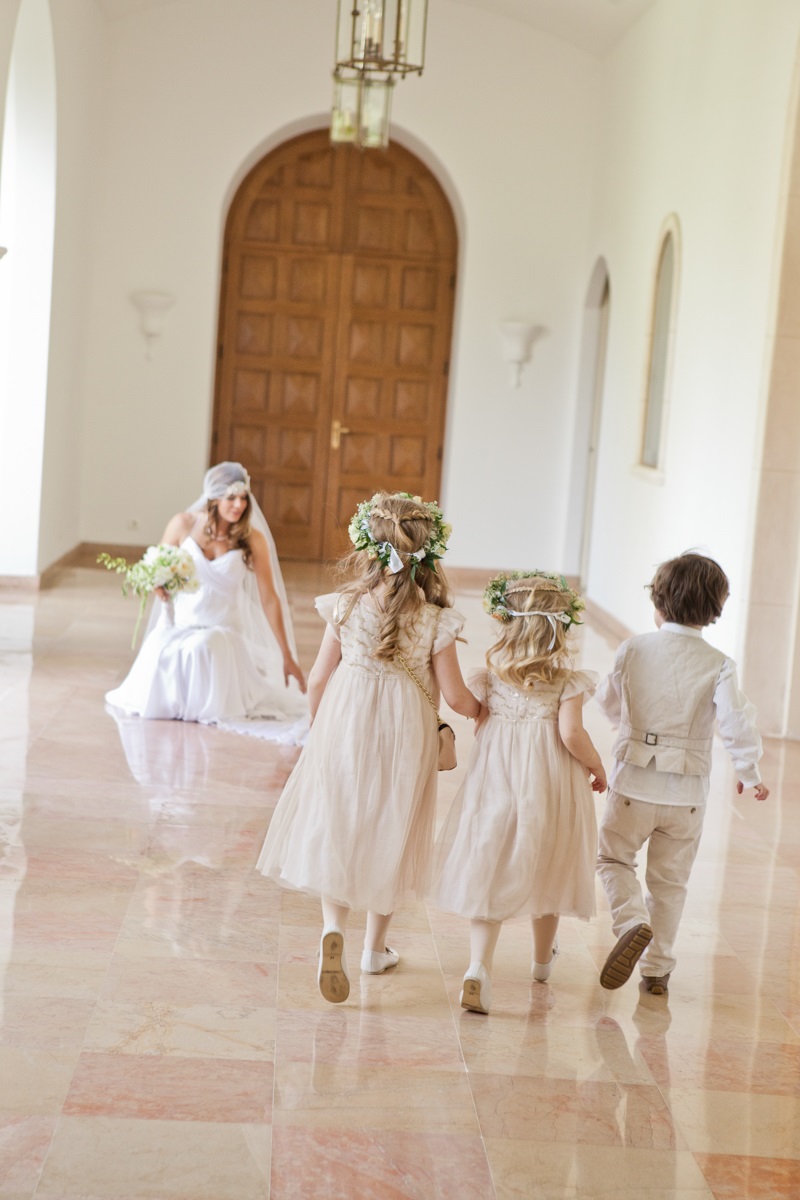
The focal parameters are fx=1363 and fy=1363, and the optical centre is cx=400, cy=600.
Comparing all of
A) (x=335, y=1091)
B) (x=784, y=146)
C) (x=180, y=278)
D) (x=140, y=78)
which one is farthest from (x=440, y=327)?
(x=335, y=1091)

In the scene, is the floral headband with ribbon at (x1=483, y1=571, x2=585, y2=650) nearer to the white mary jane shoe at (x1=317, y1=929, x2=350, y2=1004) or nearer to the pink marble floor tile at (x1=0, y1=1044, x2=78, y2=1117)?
the white mary jane shoe at (x1=317, y1=929, x2=350, y2=1004)

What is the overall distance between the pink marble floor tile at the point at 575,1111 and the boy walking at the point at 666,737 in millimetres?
537

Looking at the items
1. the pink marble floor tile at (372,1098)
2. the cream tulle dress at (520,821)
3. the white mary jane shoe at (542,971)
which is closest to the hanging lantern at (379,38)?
the cream tulle dress at (520,821)

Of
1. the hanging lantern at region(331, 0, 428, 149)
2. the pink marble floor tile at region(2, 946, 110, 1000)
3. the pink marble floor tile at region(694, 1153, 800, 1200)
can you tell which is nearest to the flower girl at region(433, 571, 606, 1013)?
the pink marble floor tile at region(694, 1153, 800, 1200)

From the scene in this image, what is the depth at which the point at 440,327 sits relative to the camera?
12602 mm

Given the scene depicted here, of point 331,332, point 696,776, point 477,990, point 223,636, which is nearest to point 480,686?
point 696,776

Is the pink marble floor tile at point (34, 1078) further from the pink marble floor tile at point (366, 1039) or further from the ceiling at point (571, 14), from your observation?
the ceiling at point (571, 14)

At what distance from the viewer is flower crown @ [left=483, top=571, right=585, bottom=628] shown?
11.0 ft

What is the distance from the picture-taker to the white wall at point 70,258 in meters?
9.87

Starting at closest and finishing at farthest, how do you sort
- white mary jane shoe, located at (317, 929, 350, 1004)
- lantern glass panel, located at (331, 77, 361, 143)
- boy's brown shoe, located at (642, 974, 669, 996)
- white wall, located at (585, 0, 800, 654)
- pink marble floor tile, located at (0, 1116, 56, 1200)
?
pink marble floor tile, located at (0, 1116, 56, 1200) < white mary jane shoe, located at (317, 929, 350, 1004) < boy's brown shoe, located at (642, 974, 669, 996) < white wall, located at (585, 0, 800, 654) < lantern glass panel, located at (331, 77, 361, 143)

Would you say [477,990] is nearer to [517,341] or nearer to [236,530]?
[236,530]

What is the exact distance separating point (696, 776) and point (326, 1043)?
1150mm

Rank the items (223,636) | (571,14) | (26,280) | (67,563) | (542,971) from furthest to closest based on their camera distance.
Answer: (67,563) < (571,14) < (26,280) < (223,636) < (542,971)

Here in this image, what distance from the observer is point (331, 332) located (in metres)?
12.6
